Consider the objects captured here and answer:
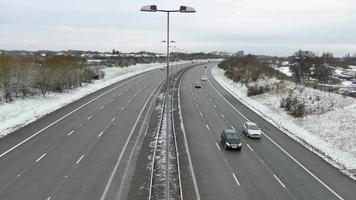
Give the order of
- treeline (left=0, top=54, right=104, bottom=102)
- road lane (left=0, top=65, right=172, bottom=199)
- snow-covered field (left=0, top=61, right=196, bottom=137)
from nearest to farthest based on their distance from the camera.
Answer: road lane (left=0, top=65, right=172, bottom=199), snow-covered field (left=0, top=61, right=196, bottom=137), treeline (left=0, top=54, right=104, bottom=102)

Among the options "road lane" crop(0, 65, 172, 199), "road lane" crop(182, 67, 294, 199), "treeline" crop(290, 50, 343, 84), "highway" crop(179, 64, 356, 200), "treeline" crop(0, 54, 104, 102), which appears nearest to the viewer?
"road lane" crop(0, 65, 172, 199)

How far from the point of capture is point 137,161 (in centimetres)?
3064

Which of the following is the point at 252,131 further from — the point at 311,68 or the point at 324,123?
the point at 311,68

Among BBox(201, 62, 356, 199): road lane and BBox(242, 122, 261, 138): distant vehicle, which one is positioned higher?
BBox(242, 122, 261, 138): distant vehicle

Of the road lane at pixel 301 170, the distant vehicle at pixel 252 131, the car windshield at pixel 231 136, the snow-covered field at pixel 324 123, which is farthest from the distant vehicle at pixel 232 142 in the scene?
the snow-covered field at pixel 324 123

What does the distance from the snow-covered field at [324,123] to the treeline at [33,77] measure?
31.3m

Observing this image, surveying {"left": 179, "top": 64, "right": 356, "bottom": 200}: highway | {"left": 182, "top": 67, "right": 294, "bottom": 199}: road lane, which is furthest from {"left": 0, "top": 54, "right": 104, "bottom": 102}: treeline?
{"left": 182, "top": 67, "right": 294, "bottom": 199}: road lane

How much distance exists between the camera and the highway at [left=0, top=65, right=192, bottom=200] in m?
24.7

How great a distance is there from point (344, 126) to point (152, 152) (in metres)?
19.7

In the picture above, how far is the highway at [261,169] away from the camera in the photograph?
25281 mm

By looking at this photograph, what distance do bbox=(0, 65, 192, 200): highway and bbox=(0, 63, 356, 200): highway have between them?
54 millimetres

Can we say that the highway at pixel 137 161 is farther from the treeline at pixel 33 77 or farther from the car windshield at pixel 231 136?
the treeline at pixel 33 77

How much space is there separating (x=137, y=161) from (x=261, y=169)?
8.63 meters

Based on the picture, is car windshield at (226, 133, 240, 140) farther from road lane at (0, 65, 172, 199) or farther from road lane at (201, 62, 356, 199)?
road lane at (0, 65, 172, 199)
